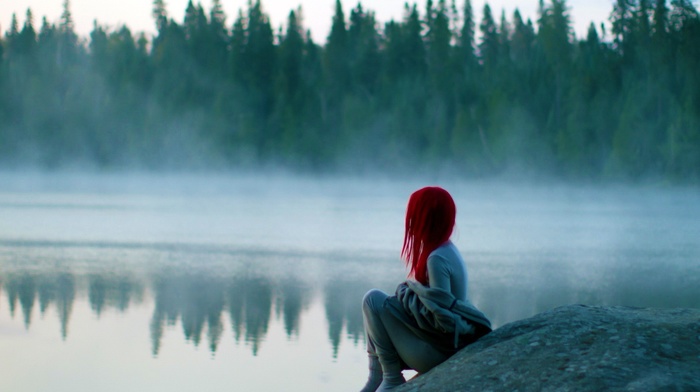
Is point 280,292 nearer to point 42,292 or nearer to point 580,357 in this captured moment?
point 42,292

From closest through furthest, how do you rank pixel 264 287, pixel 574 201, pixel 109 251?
pixel 264 287, pixel 109 251, pixel 574 201

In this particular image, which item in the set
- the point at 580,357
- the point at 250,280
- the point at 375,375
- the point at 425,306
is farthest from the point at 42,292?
the point at 580,357

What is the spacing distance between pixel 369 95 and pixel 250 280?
42.9m

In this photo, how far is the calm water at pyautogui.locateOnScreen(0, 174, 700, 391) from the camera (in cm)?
679

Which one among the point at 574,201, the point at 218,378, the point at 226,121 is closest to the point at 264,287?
the point at 218,378

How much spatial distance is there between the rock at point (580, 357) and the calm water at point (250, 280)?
2.62 m

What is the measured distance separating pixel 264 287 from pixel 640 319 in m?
7.39

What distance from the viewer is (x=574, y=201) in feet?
114

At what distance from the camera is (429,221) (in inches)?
138

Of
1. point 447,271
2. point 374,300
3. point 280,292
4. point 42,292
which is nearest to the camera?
point 447,271

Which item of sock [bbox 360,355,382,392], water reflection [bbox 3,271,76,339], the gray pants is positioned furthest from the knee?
water reflection [bbox 3,271,76,339]

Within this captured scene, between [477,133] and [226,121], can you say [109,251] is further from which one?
[226,121]

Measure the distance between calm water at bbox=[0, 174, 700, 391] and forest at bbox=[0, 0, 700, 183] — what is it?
1834 cm

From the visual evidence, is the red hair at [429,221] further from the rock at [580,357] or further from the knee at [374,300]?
the rock at [580,357]
